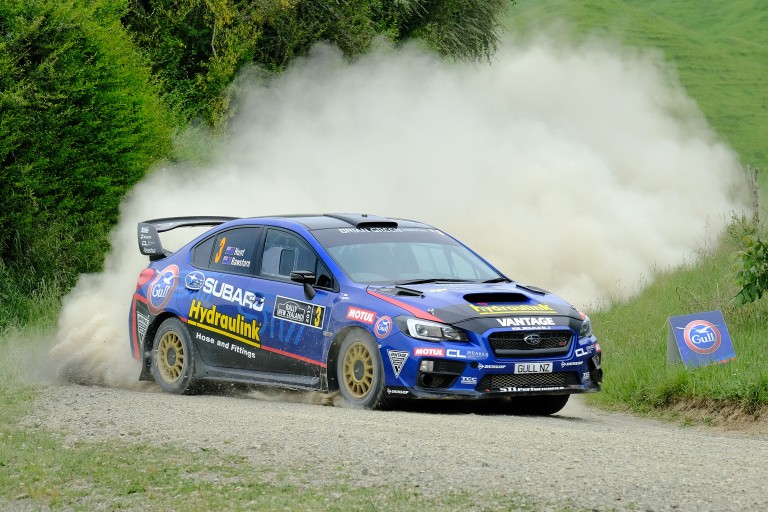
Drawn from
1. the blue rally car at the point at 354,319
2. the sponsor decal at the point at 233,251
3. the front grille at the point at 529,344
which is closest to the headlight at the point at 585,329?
the blue rally car at the point at 354,319

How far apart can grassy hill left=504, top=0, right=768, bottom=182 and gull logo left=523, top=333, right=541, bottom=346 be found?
A: 38.2 m

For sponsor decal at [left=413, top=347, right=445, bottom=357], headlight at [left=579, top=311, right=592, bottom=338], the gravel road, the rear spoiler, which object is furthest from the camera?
the rear spoiler

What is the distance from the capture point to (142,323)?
1241 cm

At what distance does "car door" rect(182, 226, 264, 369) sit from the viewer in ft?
37.1

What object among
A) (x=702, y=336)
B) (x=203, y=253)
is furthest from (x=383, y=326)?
(x=702, y=336)

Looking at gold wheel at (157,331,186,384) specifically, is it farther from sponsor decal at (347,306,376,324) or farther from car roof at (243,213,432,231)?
sponsor decal at (347,306,376,324)

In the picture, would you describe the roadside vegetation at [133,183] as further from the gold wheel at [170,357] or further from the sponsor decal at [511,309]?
the sponsor decal at [511,309]

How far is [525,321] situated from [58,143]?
32.6 ft

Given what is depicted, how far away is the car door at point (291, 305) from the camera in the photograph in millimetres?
10688

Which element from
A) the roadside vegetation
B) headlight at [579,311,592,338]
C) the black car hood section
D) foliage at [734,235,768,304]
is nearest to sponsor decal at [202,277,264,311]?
the black car hood section

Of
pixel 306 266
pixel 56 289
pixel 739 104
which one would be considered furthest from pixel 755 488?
pixel 739 104

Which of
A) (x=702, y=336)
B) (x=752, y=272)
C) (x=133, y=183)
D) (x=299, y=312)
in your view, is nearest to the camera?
(x=299, y=312)

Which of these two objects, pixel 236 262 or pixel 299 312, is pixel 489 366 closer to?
pixel 299 312

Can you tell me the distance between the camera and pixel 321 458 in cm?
764
